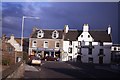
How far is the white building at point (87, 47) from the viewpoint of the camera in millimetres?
79188

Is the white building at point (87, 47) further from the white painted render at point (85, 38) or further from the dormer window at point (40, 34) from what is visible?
the dormer window at point (40, 34)

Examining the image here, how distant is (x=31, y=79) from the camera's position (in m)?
24.6

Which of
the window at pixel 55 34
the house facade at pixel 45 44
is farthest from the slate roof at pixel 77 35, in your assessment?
the window at pixel 55 34

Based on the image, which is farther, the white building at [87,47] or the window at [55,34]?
the window at [55,34]

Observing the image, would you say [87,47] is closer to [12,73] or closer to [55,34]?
[55,34]

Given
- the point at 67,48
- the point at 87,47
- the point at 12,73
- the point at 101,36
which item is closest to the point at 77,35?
the point at 67,48

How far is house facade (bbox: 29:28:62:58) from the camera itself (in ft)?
263

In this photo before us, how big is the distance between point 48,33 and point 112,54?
19.1 meters

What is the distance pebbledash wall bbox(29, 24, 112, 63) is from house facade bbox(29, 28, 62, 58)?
2.10 feet

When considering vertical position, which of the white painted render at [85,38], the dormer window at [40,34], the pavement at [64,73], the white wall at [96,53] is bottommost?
the pavement at [64,73]

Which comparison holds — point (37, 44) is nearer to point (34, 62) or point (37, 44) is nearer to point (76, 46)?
point (76, 46)

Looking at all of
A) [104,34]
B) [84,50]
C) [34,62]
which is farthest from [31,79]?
[104,34]

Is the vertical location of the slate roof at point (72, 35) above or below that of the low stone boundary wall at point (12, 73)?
above

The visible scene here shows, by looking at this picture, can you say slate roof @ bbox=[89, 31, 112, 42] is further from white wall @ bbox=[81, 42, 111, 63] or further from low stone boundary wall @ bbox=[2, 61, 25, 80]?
low stone boundary wall @ bbox=[2, 61, 25, 80]
